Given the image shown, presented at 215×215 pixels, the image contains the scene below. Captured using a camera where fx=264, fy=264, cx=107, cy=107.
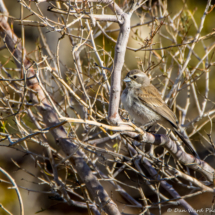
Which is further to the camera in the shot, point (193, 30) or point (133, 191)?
point (133, 191)

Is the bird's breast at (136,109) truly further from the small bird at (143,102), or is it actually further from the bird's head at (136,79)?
the bird's head at (136,79)

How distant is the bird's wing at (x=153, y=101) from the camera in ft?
16.9

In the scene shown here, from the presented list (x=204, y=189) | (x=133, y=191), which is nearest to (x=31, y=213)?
(x=133, y=191)

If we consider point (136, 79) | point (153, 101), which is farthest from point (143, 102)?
point (136, 79)

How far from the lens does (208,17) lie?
7.47 metres

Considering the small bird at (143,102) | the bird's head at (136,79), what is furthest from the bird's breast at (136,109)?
the bird's head at (136,79)

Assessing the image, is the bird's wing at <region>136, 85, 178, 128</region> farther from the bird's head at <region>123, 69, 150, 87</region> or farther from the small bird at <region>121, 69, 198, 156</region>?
the bird's head at <region>123, 69, 150, 87</region>

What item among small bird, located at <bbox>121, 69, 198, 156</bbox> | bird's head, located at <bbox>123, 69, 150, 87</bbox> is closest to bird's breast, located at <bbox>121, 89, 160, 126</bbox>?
small bird, located at <bbox>121, 69, 198, 156</bbox>

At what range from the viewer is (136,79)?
209 inches

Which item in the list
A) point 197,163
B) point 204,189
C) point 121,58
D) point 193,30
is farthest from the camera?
point 193,30

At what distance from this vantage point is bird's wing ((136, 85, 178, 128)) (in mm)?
5160

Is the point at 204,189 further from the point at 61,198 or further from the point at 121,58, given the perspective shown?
the point at 61,198

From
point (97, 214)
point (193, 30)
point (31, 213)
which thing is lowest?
point (31, 213)

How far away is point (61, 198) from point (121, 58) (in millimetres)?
2736
